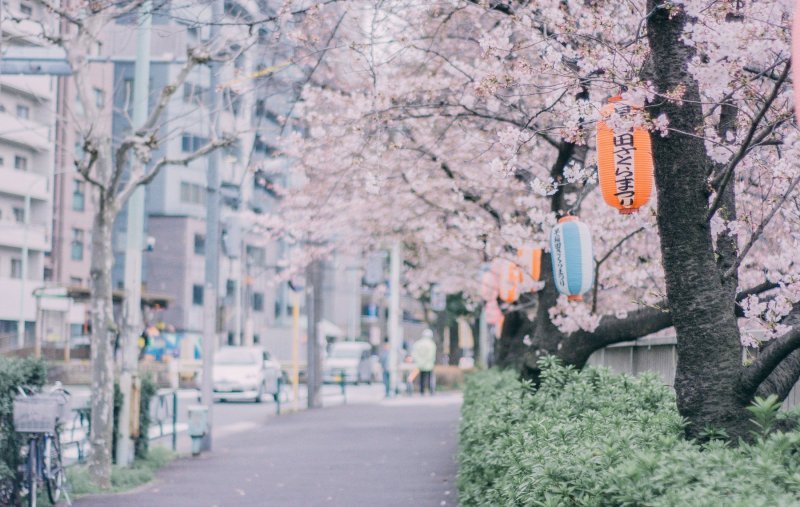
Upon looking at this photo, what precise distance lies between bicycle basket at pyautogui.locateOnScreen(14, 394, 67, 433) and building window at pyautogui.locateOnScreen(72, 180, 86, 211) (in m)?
48.6

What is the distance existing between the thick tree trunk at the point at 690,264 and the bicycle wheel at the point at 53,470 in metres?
6.83

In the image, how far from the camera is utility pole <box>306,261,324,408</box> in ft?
92.0

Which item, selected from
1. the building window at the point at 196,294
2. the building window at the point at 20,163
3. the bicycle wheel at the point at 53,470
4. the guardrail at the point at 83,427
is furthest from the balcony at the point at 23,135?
the bicycle wheel at the point at 53,470

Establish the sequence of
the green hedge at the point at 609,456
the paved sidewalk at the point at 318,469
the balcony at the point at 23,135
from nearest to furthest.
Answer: the green hedge at the point at 609,456 → the paved sidewalk at the point at 318,469 → the balcony at the point at 23,135

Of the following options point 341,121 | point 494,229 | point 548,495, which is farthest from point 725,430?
point 494,229

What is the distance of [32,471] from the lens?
1017 cm

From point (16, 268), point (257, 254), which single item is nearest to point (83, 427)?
point (16, 268)

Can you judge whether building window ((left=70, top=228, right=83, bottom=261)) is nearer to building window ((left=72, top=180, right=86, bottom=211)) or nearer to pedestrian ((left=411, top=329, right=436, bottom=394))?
building window ((left=72, top=180, right=86, bottom=211))

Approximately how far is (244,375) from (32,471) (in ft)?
74.6

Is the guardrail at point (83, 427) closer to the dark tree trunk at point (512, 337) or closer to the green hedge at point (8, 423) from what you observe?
the green hedge at point (8, 423)

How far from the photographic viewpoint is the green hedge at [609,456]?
14.1ft

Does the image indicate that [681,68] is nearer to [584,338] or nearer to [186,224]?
[584,338]

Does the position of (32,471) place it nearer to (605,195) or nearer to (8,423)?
(8,423)

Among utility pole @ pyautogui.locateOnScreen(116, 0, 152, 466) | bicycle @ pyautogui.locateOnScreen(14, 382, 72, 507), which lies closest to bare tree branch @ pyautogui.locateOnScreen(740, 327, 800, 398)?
bicycle @ pyautogui.locateOnScreen(14, 382, 72, 507)
